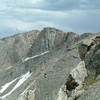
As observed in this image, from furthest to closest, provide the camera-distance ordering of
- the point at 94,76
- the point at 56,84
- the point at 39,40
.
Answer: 1. the point at 39,40
2. the point at 56,84
3. the point at 94,76

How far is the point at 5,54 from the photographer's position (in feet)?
337

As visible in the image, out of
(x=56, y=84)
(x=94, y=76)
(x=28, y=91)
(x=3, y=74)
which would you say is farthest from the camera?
(x=3, y=74)

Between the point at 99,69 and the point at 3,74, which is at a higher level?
the point at 99,69

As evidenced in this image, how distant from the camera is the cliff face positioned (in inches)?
568

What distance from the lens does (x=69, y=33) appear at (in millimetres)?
89938

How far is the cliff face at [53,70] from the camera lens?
A: 47.3 feet

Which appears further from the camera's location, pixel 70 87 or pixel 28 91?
pixel 28 91

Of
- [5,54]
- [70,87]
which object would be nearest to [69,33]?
[5,54]

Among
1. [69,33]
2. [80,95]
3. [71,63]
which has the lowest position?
[69,33]

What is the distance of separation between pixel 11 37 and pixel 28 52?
11.1 m

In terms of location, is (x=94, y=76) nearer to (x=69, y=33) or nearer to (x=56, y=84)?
(x=56, y=84)

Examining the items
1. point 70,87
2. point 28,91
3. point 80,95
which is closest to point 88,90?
point 80,95

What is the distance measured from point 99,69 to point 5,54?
299ft

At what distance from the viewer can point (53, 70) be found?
35.7m
